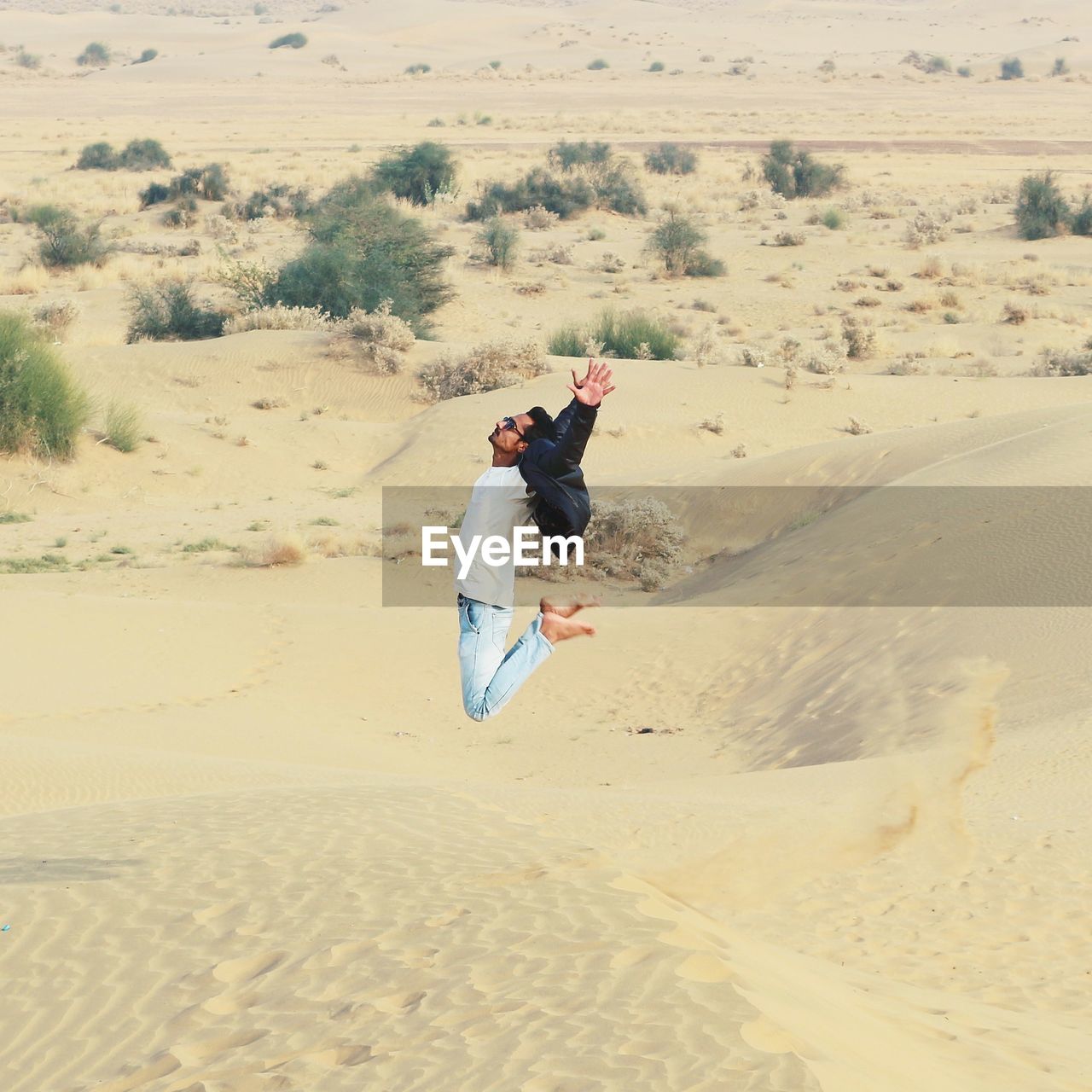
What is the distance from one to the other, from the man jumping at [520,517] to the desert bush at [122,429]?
600 inches

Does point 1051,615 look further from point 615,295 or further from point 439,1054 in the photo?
point 615,295

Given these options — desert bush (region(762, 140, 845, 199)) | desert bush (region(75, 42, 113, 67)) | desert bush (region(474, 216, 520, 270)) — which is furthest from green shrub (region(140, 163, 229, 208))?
desert bush (region(75, 42, 113, 67))

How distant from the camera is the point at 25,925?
6.08m

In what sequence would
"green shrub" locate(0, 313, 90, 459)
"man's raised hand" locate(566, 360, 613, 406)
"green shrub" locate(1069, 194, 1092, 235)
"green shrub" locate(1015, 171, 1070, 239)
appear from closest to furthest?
"man's raised hand" locate(566, 360, 613, 406), "green shrub" locate(0, 313, 90, 459), "green shrub" locate(1015, 171, 1070, 239), "green shrub" locate(1069, 194, 1092, 235)

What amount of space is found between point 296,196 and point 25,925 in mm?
38137

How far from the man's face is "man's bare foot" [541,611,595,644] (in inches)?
33.9

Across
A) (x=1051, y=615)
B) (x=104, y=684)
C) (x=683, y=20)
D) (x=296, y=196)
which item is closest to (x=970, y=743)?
(x=1051, y=615)

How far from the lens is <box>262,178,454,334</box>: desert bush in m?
27.8

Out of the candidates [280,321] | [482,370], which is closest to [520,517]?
[482,370]

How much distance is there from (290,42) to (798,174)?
7460 centimetres

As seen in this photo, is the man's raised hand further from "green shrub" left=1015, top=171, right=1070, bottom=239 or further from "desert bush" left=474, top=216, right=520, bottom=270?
"green shrub" left=1015, top=171, right=1070, bottom=239

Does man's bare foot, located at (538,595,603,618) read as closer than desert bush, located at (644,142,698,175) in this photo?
Yes

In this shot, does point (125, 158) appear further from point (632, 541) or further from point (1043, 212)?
point (632, 541)

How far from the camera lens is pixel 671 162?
52.1 m
